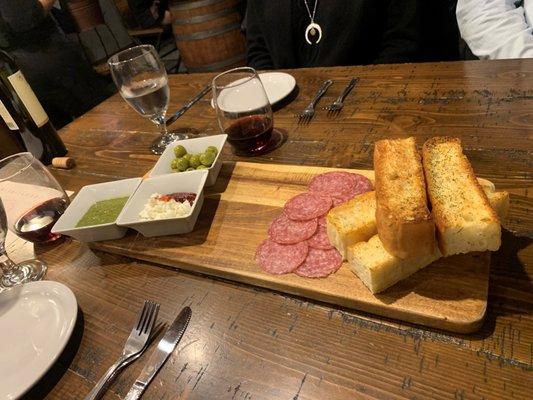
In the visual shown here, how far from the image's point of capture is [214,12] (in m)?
3.65

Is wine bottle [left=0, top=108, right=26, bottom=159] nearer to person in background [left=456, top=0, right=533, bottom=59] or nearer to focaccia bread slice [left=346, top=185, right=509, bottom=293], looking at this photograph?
focaccia bread slice [left=346, top=185, right=509, bottom=293]

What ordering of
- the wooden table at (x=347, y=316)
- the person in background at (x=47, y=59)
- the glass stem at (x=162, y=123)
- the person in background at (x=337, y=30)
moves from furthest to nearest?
the person in background at (x=47, y=59) → the person in background at (x=337, y=30) → the glass stem at (x=162, y=123) → the wooden table at (x=347, y=316)

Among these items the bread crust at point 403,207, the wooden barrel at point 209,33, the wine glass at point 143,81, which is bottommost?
the wooden barrel at point 209,33

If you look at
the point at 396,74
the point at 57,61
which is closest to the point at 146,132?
the point at 396,74

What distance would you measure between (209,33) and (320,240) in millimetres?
3294

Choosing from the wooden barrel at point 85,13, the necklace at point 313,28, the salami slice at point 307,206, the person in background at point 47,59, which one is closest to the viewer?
the salami slice at point 307,206

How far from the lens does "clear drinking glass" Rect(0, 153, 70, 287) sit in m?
1.23

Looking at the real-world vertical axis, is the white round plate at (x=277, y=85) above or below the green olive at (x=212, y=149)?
below

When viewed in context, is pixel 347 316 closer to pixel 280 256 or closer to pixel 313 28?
pixel 280 256

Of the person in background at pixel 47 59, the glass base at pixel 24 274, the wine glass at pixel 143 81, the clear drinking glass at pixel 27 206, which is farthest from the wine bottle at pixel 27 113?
the person in background at pixel 47 59

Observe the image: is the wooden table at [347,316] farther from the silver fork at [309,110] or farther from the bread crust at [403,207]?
the bread crust at [403,207]

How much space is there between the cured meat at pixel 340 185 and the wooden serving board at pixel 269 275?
0.14 ft

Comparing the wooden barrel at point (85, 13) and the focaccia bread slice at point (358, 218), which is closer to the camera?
the focaccia bread slice at point (358, 218)

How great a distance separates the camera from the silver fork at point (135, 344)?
842 millimetres
